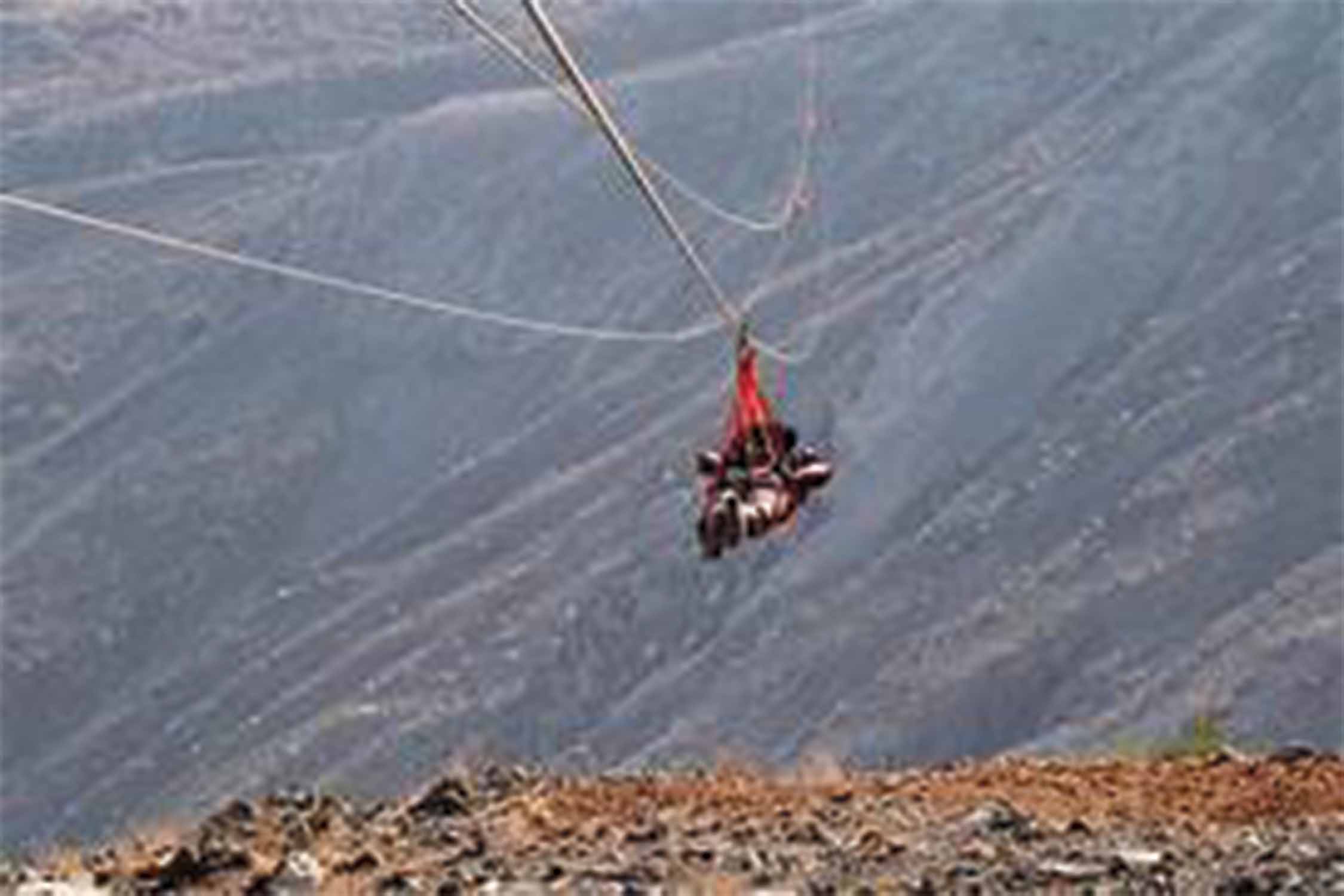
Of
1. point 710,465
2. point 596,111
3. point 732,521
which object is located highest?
point 710,465

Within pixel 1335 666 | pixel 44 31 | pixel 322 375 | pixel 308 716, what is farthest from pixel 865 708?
pixel 44 31

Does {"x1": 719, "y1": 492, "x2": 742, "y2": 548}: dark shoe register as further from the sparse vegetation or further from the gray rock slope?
the gray rock slope

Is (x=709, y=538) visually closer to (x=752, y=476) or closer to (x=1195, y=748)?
(x=752, y=476)

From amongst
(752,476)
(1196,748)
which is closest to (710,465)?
(752,476)

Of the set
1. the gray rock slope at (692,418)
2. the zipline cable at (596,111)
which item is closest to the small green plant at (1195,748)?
the zipline cable at (596,111)

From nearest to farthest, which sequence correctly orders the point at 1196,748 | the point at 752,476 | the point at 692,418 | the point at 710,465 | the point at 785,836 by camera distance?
the point at 785,836 < the point at 752,476 < the point at 710,465 < the point at 1196,748 < the point at 692,418
